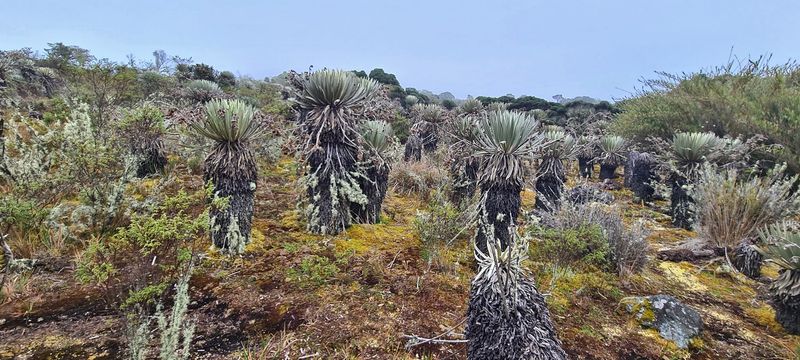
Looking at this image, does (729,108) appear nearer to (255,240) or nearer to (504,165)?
(504,165)

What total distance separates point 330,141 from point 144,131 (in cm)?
423

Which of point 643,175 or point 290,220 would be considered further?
point 643,175

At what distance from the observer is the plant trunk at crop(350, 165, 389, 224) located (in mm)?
6051

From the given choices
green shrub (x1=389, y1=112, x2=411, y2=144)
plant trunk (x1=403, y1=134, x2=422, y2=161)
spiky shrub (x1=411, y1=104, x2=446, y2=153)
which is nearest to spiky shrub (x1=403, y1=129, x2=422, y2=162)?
plant trunk (x1=403, y1=134, x2=422, y2=161)

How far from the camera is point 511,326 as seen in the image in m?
2.28

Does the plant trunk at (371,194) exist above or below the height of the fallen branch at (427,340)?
above

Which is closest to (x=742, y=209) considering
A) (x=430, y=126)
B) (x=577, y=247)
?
(x=577, y=247)

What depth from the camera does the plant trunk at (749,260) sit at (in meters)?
5.38

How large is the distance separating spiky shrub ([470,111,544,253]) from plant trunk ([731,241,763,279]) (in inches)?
142

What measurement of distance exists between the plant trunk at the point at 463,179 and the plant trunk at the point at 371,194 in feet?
4.77

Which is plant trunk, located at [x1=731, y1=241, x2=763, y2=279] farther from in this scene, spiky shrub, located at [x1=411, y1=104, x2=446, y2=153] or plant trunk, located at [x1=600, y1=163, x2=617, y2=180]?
spiky shrub, located at [x1=411, y1=104, x2=446, y2=153]

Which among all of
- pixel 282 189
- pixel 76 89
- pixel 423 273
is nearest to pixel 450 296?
pixel 423 273

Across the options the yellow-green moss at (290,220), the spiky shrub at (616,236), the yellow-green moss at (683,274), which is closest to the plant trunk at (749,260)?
the yellow-green moss at (683,274)

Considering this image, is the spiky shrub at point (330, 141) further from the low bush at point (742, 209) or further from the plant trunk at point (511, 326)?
the low bush at point (742, 209)
